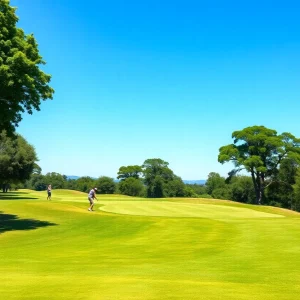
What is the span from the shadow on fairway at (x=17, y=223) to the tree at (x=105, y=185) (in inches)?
5728

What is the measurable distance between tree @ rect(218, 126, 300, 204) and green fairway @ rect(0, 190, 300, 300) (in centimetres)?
5363

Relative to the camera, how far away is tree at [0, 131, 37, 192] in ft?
217

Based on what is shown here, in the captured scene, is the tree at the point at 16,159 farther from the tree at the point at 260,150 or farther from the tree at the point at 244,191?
the tree at the point at 244,191

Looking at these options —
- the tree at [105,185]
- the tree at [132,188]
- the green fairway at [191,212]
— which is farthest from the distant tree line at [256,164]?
the tree at [105,185]

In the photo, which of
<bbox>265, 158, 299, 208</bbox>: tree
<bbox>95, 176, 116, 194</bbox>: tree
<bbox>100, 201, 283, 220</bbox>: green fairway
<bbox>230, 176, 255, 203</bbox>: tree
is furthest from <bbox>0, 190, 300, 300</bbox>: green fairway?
<bbox>95, 176, 116, 194</bbox>: tree

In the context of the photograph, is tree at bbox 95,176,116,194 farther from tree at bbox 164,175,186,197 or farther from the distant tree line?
the distant tree line

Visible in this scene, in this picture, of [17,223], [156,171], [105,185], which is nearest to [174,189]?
[156,171]

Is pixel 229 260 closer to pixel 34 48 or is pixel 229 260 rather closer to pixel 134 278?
pixel 134 278

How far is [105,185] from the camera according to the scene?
575 ft

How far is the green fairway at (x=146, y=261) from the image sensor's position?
7406 mm

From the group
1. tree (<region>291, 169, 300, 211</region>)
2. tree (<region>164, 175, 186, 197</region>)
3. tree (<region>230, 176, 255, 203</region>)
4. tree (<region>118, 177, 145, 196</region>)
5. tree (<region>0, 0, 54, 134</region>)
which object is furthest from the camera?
tree (<region>118, 177, 145, 196</region>)

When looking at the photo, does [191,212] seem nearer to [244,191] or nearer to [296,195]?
[296,195]

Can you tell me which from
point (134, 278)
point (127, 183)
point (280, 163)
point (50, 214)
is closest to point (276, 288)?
point (134, 278)

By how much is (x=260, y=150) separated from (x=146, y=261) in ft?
221
